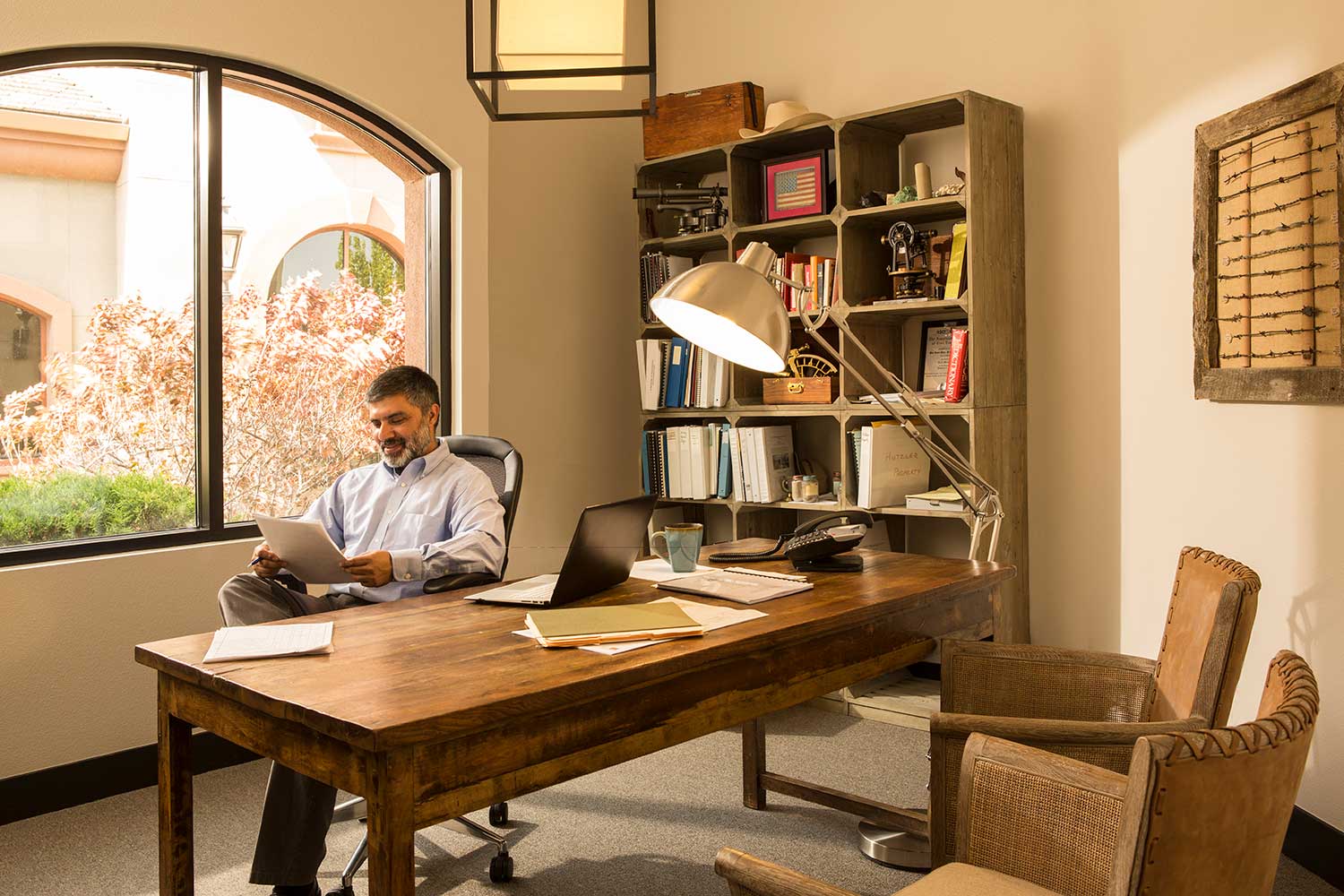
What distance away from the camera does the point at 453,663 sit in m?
1.80

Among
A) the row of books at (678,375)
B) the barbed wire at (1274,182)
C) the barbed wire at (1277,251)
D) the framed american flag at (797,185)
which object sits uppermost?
the framed american flag at (797,185)

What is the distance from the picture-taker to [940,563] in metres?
2.80

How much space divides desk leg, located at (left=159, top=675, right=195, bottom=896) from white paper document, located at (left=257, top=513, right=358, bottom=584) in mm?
666

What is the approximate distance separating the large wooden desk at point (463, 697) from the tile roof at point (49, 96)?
216 cm

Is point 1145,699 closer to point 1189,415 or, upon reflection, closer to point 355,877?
point 1189,415

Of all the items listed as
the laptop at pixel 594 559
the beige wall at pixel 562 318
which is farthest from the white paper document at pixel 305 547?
the beige wall at pixel 562 318

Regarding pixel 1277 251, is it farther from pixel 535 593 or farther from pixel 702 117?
Result: pixel 702 117

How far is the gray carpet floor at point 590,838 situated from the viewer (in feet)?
8.85

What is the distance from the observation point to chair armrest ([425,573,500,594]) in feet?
8.95

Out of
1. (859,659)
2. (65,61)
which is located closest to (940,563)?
(859,659)

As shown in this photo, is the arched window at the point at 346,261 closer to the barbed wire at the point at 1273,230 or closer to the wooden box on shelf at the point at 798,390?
the wooden box on shelf at the point at 798,390

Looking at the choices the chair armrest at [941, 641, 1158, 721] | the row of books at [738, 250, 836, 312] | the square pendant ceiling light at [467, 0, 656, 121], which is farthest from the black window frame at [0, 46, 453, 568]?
the chair armrest at [941, 641, 1158, 721]

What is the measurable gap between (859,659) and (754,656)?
0.36 meters

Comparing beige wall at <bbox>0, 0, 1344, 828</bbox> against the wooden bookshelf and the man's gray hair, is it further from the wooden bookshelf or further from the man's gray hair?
the man's gray hair
